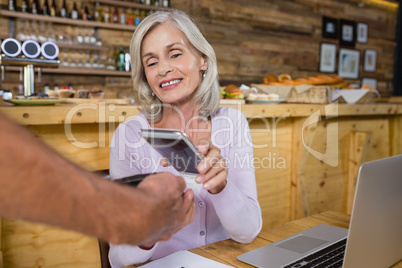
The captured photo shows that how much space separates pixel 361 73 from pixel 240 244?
19.8 ft

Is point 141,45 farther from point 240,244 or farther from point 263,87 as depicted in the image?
point 263,87

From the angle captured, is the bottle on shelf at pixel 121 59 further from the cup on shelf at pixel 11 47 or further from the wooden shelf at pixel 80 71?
the cup on shelf at pixel 11 47

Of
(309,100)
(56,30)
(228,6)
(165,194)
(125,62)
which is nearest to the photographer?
(165,194)

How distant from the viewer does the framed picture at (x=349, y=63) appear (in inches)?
234

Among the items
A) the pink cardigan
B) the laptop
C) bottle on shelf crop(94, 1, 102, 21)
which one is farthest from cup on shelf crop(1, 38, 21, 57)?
bottle on shelf crop(94, 1, 102, 21)

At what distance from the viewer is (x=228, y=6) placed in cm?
480

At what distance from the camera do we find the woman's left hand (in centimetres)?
75

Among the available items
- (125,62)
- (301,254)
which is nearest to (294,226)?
(301,254)

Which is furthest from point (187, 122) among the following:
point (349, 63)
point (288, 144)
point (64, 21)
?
point (349, 63)

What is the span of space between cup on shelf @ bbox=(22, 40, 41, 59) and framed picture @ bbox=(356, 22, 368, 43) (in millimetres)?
5646

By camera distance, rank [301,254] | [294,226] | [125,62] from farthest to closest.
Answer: [125,62] → [294,226] → [301,254]

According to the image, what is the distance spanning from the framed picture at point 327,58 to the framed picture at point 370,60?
781mm

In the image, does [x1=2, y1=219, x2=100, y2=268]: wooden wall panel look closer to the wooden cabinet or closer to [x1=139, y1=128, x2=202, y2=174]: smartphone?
[x1=139, y1=128, x2=202, y2=174]: smartphone

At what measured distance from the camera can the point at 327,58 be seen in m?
5.82
